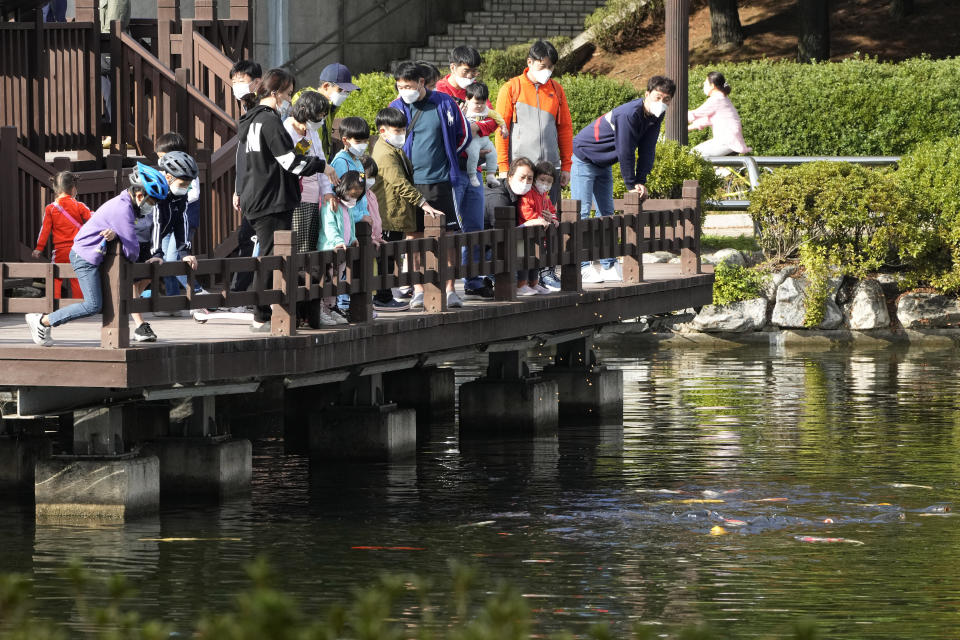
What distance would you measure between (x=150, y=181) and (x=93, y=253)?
936 mm

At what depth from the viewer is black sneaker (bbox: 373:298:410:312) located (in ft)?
51.4

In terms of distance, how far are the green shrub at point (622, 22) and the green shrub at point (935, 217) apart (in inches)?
581

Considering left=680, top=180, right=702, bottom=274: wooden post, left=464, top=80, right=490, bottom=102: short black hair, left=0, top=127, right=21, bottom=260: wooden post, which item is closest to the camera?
left=0, top=127, right=21, bottom=260: wooden post

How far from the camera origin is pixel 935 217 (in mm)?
24406

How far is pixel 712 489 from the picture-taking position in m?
14.3

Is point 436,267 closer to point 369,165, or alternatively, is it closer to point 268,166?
point 369,165

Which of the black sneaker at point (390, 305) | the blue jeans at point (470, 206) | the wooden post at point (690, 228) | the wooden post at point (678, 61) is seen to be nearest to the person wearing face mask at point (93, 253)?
the black sneaker at point (390, 305)

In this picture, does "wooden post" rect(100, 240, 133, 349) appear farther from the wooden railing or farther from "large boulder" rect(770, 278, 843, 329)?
"large boulder" rect(770, 278, 843, 329)

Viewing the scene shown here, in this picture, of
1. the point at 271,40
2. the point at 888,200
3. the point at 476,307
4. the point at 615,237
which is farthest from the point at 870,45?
the point at 476,307

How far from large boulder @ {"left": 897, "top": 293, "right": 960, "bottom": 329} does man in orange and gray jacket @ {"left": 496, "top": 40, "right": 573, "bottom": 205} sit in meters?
8.16

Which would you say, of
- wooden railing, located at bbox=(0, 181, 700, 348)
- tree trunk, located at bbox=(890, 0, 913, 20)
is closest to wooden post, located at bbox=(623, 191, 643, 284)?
wooden railing, located at bbox=(0, 181, 700, 348)

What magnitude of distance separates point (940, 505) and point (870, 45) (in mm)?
25530

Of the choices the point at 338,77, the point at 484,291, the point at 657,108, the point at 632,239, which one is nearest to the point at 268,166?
the point at 338,77

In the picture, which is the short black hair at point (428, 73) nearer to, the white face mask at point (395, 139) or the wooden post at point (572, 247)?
the white face mask at point (395, 139)
